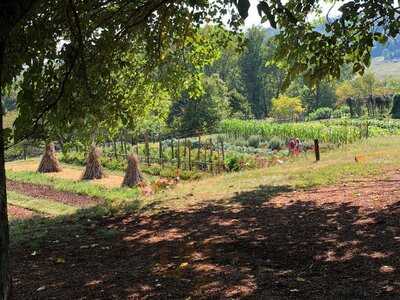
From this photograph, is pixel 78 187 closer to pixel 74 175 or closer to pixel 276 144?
pixel 74 175

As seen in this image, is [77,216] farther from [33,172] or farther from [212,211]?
[33,172]

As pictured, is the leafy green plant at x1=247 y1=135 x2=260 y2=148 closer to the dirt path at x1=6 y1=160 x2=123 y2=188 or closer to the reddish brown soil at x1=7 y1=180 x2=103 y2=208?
the dirt path at x1=6 y1=160 x2=123 y2=188

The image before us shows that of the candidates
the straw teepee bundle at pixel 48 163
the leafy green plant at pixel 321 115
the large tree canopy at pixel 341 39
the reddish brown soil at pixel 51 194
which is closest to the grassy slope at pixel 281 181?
the large tree canopy at pixel 341 39

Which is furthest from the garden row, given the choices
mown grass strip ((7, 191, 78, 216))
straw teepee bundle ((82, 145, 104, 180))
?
mown grass strip ((7, 191, 78, 216))

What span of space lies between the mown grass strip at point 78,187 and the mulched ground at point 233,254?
11.1 metres

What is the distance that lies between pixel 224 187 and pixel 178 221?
182 inches

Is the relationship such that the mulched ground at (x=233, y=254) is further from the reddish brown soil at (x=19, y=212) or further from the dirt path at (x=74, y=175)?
the dirt path at (x=74, y=175)

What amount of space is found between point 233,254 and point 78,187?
70.3 feet

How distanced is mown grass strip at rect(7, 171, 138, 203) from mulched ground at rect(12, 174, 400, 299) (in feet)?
36.5

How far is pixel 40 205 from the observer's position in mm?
21938

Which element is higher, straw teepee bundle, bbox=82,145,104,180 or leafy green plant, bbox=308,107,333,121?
leafy green plant, bbox=308,107,333,121

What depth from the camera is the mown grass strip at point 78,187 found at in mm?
23328

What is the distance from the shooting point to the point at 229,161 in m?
27.7

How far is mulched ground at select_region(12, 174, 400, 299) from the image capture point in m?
5.37
